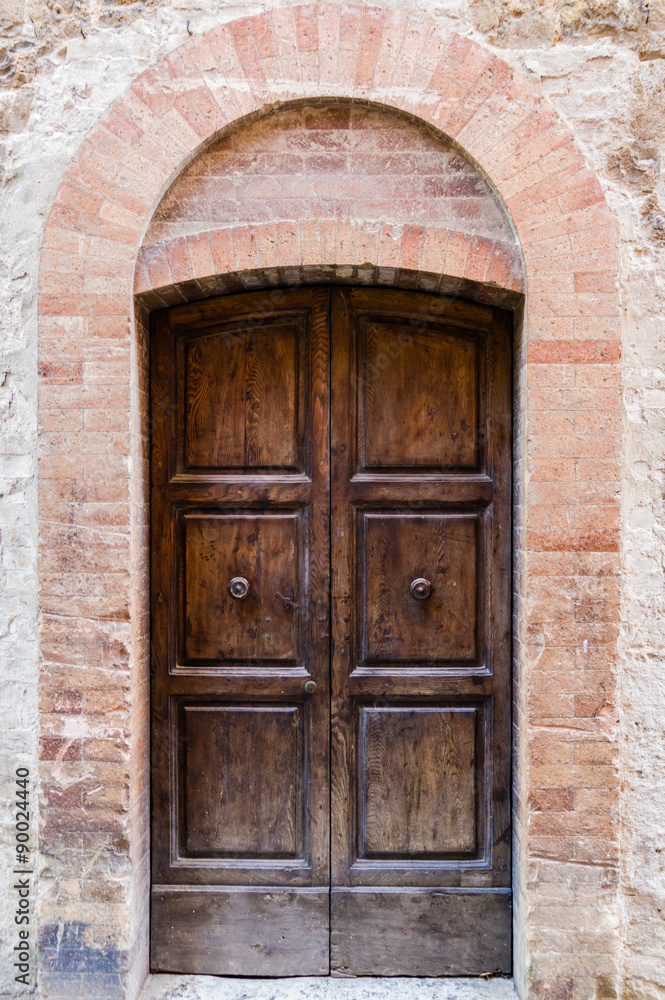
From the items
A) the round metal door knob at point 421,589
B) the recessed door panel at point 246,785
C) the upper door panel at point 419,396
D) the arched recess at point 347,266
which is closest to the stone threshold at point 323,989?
the arched recess at point 347,266

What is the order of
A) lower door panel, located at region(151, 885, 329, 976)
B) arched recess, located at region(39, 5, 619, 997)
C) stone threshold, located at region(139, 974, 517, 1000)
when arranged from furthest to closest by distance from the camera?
lower door panel, located at region(151, 885, 329, 976) < stone threshold, located at region(139, 974, 517, 1000) < arched recess, located at region(39, 5, 619, 997)

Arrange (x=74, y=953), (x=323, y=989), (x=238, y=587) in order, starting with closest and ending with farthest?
(x=74, y=953), (x=323, y=989), (x=238, y=587)

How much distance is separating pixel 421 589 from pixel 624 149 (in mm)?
1887

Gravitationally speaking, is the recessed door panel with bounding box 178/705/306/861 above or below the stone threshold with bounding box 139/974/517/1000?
above

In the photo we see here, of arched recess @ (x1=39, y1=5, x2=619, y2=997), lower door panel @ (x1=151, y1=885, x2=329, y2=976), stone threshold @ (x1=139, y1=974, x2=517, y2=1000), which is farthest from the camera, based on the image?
lower door panel @ (x1=151, y1=885, x2=329, y2=976)

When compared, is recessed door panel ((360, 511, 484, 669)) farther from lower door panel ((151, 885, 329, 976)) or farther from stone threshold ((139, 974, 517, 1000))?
stone threshold ((139, 974, 517, 1000))

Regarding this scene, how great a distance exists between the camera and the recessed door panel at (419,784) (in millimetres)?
2645

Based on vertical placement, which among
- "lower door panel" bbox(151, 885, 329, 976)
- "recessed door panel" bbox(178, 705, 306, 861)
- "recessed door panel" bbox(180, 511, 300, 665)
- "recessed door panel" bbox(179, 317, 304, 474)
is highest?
"recessed door panel" bbox(179, 317, 304, 474)

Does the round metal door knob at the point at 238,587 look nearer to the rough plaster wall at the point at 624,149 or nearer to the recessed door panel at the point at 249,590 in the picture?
the recessed door panel at the point at 249,590

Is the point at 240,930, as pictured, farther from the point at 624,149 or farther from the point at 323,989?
the point at 624,149

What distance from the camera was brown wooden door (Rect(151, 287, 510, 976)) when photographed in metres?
2.64

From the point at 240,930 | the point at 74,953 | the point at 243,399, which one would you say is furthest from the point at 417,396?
the point at 74,953

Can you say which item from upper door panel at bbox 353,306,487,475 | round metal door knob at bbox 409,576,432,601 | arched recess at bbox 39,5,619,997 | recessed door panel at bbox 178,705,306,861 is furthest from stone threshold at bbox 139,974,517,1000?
upper door panel at bbox 353,306,487,475

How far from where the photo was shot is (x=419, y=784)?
2652 mm
